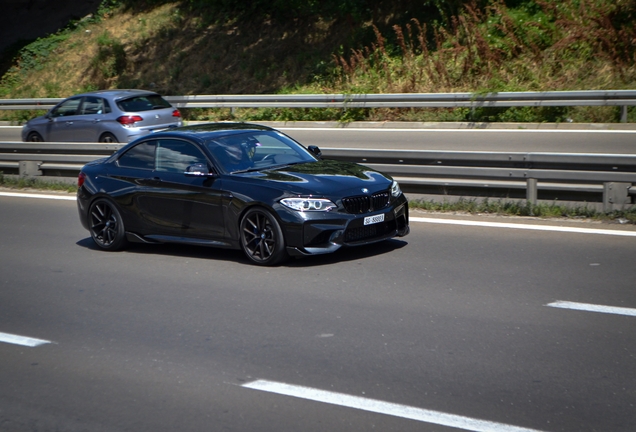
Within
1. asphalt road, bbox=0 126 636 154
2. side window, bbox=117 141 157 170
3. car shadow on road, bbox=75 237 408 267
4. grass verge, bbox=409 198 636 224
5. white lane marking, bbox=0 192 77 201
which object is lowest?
car shadow on road, bbox=75 237 408 267

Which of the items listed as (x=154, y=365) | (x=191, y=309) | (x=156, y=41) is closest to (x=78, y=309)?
(x=191, y=309)

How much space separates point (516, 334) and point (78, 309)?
157 inches

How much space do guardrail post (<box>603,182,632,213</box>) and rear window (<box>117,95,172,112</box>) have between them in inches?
465

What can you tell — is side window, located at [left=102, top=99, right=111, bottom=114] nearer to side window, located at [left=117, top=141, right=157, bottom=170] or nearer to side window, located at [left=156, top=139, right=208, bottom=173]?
side window, located at [left=117, top=141, right=157, bottom=170]

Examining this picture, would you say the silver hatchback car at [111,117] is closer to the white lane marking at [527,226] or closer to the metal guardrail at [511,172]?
the metal guardrail at [511,172]

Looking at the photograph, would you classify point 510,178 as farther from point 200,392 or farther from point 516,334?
point 200,392

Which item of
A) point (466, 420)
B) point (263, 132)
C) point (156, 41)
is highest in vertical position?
point (156, 41)

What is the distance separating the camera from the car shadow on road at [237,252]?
874 centimetres

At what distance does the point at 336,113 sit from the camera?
22.4m

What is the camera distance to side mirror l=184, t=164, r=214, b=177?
8.88 m

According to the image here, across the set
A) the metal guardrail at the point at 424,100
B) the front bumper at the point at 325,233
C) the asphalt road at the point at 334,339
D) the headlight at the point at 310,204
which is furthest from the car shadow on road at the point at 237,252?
the metal guardrail at the point at 424,100

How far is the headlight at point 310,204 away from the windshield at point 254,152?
40.3 inches

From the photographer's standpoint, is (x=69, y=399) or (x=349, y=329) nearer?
(x=69, y=399)

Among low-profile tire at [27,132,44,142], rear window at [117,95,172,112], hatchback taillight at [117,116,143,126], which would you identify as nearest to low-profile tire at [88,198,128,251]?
hatchback taillight at [117,116,143,126]
